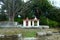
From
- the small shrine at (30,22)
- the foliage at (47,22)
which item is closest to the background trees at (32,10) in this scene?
the foliage at (47,22)

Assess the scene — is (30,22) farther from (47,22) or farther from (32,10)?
(32,10)

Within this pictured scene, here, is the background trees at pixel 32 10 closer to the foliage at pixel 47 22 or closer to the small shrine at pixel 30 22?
the foliage at pixel 47 22

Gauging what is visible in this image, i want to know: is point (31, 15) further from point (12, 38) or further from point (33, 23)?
point (12, 38)

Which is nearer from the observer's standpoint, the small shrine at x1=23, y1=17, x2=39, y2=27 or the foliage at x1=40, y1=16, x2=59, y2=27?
the small shrine at x1=23, y1=17, x2=39, y2=27

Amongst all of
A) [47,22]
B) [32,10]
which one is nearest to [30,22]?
[47,22]

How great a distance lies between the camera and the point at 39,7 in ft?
66.5

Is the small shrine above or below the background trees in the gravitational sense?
below

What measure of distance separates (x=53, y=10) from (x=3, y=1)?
548cm

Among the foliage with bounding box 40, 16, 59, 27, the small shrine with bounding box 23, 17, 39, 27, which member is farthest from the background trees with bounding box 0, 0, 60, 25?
the small shrine with bounding box 23, 17, 39, 27

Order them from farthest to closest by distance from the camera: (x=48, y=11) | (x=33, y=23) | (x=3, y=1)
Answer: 1. (x=48, y=11)
2. (x=3, y=1)
3. (x=33, y=23)

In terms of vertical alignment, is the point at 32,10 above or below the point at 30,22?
above

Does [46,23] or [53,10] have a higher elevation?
[53,10]

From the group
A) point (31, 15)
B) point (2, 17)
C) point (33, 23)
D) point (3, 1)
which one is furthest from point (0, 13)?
point (33, 23)

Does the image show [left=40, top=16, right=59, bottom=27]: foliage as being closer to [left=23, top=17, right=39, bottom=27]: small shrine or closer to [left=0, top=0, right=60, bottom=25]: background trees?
[left=0, top=0, right=60, bottom=25]: background trees
